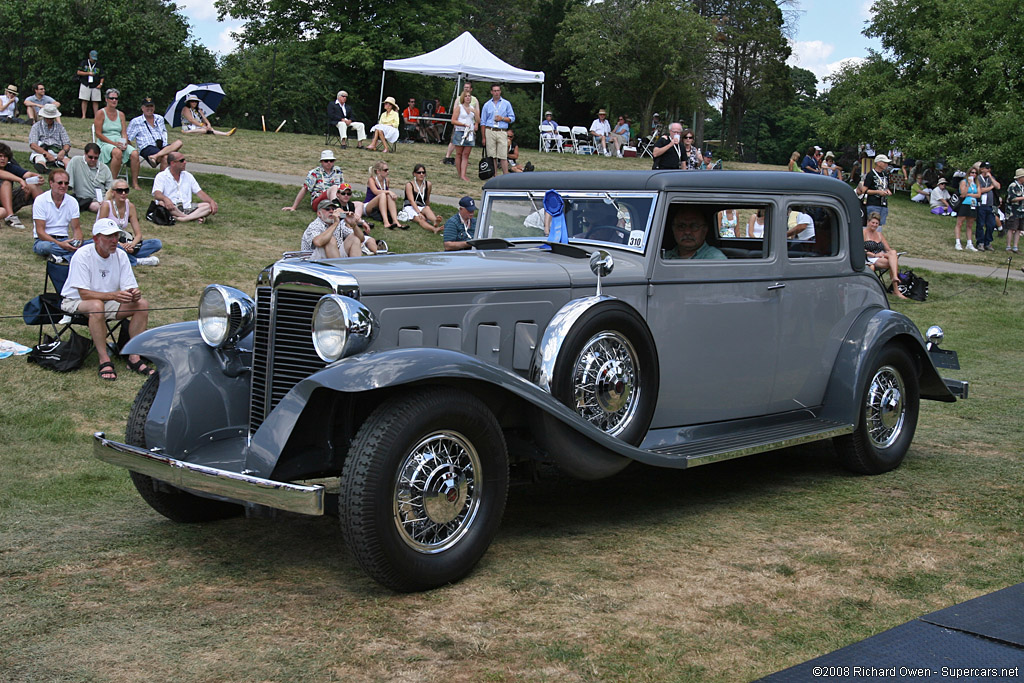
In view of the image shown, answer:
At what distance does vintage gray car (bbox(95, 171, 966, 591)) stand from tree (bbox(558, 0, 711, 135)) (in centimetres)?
3362

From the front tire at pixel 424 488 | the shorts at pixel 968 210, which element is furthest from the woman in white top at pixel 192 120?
the front tire at pixel 424 488

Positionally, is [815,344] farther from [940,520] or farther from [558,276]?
[558,276]

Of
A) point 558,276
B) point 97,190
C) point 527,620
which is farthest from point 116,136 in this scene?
point 527,620

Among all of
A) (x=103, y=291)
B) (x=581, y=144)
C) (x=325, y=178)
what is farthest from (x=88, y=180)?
(x=581, y=144)

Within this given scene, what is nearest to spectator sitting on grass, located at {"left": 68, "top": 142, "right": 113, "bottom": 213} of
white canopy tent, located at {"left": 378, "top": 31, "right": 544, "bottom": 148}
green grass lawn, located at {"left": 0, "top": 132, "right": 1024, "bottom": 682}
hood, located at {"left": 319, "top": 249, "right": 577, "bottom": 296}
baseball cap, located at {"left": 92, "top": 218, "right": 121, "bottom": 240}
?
baseball cap, located at {"left": 92, "top": 218, "right": 121, "bottom": 240}

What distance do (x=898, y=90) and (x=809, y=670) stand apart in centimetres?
3085

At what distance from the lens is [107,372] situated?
320 inches

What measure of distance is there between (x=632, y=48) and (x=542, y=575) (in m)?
37.2

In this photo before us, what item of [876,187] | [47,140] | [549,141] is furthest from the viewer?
[549,141]

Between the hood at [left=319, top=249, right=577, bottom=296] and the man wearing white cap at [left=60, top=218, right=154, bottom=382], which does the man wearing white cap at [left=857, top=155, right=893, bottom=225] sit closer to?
the man wearing white cap at [left=60, top=218, right=154, bottom=382]

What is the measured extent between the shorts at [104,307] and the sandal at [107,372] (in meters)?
0.43

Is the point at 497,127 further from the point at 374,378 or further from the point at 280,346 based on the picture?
the point at 374,378

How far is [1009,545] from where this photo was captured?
4852 millimetres

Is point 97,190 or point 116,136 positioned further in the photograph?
point 116,136
